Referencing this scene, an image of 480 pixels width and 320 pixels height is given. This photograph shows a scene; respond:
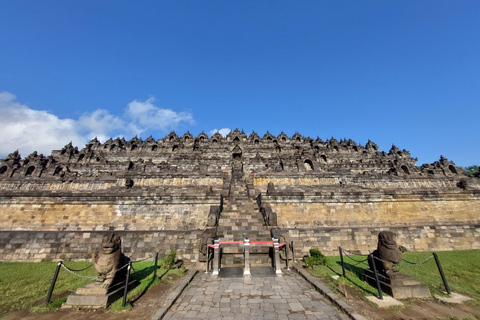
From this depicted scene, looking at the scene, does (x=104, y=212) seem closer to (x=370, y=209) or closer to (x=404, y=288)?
(x=404, y=288)

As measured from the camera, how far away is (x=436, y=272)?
24.4 ft

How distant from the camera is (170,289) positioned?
645 cm

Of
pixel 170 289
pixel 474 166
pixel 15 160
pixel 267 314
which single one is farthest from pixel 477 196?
pixel 474 166

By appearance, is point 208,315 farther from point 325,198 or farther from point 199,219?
point 325,198

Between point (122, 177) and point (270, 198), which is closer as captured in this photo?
point (270, 198)

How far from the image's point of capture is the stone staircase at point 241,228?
9.14 meters

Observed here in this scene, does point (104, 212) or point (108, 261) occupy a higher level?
point (104, 212)

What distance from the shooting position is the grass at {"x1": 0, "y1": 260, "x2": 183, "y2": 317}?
5.45 m

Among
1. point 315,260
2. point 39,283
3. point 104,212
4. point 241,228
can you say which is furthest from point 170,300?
point 104,212

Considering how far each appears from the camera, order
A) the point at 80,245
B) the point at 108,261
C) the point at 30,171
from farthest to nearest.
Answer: the point at 30,171
the point at 80,245
the point at 108,261

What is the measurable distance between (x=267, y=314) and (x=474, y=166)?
8309cm

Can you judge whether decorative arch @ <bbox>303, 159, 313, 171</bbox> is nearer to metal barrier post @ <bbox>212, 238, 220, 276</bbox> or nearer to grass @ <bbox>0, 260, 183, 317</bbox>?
metal barrier post @ <bbox>212, 238, 220, 276</bbox>

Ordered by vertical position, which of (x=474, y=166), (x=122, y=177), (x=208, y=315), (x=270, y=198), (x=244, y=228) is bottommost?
(x=208, y=315)

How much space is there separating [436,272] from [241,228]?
8.17m
